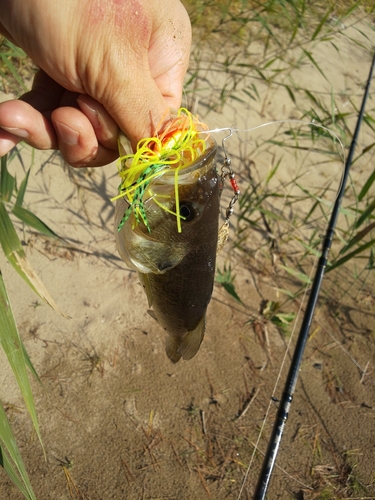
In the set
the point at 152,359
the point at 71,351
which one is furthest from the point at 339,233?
the point at 71,351

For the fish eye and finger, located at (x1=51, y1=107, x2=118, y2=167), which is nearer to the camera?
the fish eye

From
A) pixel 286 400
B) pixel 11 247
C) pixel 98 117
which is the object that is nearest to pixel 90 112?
pixel 98 117

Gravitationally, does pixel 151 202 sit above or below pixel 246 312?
above

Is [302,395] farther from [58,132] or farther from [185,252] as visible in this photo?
[58,132]

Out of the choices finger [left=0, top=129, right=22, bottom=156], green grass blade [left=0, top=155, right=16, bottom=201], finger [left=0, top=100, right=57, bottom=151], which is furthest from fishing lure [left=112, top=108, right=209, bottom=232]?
green grass blade [left=0, top=155, right=16, bottom=201]

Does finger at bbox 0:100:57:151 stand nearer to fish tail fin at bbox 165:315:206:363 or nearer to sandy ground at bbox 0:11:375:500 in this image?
fish tail fin at bbox 165:315:206:363

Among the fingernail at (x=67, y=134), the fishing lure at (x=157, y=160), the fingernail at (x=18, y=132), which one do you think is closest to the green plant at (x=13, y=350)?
the fingernail at (x=18, y=132)
